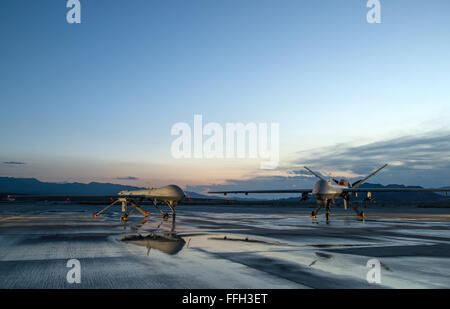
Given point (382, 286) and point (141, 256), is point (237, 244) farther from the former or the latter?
point (382, 286)

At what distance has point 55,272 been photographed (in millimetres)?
9086

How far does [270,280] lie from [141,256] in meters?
5.15

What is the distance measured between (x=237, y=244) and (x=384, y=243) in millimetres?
6466

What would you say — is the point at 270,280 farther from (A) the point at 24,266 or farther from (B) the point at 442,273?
(A) the point at 24,266

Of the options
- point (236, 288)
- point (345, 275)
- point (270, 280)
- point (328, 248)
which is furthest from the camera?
point (328, 248)

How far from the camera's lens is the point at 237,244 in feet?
49.3
